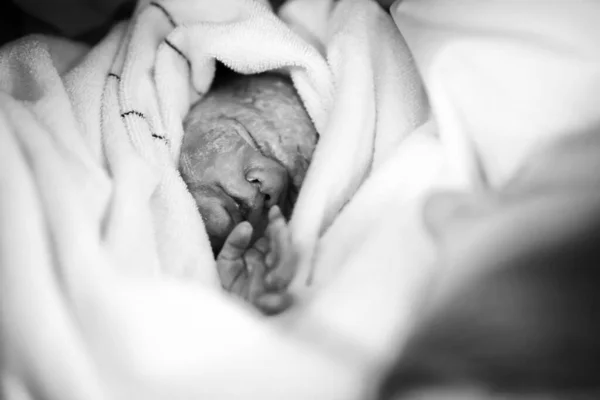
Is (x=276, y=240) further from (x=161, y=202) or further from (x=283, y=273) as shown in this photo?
(x=161, y=202)

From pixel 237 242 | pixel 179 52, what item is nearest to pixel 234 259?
pixel 237 242

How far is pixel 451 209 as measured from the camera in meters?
0.45

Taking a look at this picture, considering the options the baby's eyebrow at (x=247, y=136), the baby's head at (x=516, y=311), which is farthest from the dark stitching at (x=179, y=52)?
the baby's head at (x=516, y=311)

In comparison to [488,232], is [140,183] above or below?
below

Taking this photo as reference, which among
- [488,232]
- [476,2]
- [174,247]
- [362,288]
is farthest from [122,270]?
[476,2]

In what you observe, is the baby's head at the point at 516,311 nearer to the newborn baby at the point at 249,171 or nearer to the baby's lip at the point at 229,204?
the newborn baby at the point at 249,171

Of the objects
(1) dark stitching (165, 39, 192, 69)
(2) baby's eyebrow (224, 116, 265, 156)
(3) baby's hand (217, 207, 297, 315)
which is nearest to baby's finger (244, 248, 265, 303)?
(3) baby's hand (217, 207, 297, 315)

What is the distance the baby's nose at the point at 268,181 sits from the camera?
62 cm

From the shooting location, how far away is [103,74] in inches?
A: 26.2

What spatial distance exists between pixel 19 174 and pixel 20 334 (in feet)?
0.51

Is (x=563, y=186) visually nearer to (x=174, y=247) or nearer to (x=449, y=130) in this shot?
(x=449, y=130)

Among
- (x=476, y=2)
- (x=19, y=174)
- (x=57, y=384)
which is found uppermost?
(x=476, y=2)

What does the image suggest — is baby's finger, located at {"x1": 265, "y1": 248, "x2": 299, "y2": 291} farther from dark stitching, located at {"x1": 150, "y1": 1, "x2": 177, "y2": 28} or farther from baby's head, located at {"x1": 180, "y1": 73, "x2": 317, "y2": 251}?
dark stitching, located at {"x1": 150, "y1": 1, "x2": 177, "y2": 28}

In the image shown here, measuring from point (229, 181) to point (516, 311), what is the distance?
38cm
